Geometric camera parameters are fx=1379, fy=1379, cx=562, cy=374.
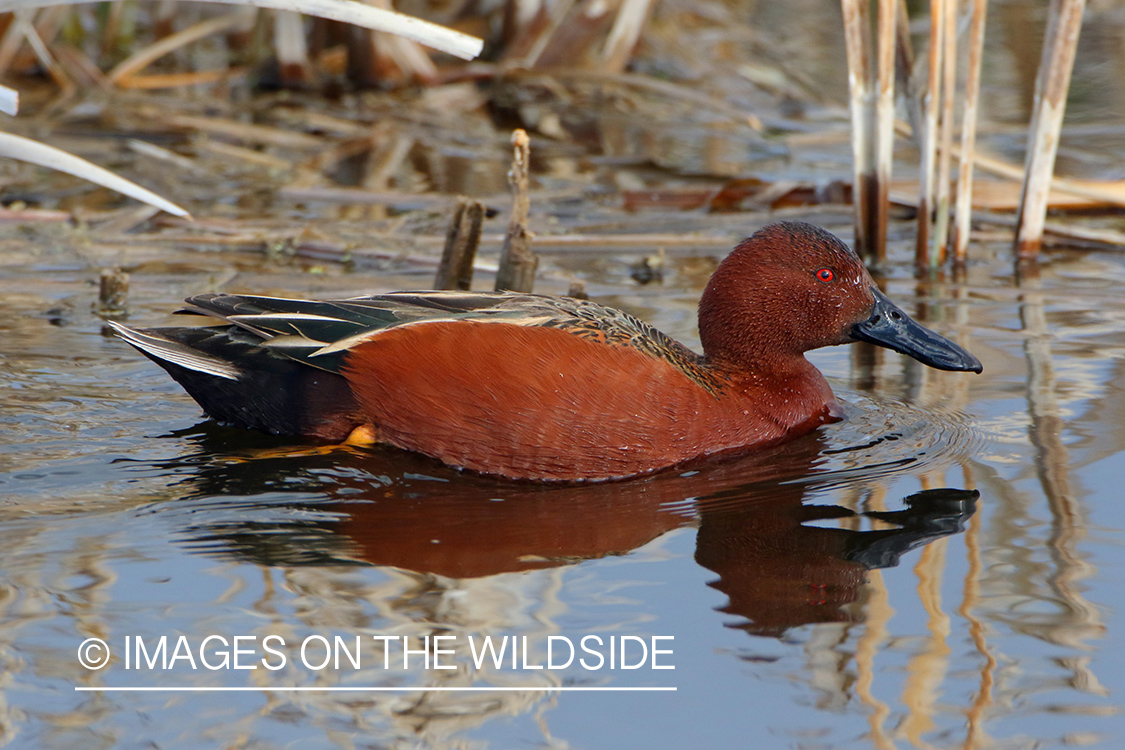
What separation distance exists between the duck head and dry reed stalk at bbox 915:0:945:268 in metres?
1.98

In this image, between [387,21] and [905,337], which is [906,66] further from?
[387,21]

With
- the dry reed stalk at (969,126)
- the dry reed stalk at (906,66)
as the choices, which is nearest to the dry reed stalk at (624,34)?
the dry reed stalk at (906,66)

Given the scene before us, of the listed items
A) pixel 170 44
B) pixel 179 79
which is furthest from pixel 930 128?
pixel 179 79

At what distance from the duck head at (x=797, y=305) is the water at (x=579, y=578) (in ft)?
1.09

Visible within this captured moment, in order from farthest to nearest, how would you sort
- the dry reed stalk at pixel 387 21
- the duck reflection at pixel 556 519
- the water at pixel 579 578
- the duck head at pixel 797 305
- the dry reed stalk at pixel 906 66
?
the dry reed stalk at pixel 906 66
the duck head at pixel 797 305
the dry reed stalk at pixel 387 21
the duck reflection at pixel 556 519
the water at pixel 579 578

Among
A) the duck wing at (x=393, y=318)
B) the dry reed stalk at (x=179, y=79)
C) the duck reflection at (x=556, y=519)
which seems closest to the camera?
the duck reflection at (x=556, y=519)

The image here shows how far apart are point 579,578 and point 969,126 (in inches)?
158

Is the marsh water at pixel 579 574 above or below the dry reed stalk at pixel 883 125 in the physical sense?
below

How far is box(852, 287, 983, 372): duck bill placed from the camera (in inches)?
200

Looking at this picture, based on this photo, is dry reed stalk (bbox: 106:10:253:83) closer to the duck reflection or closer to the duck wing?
the duck wing

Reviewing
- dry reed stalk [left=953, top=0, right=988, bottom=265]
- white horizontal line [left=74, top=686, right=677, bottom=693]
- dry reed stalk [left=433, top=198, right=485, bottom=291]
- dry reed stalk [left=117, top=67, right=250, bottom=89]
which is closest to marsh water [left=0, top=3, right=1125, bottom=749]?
white horizontal line [left=74, top=686, right=677, bottom=693]

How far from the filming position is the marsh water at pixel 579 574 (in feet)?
10.1

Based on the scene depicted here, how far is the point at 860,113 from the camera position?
6906 mm

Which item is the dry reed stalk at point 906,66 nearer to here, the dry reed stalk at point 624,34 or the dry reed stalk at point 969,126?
the dry reed stalk at point 969,126
